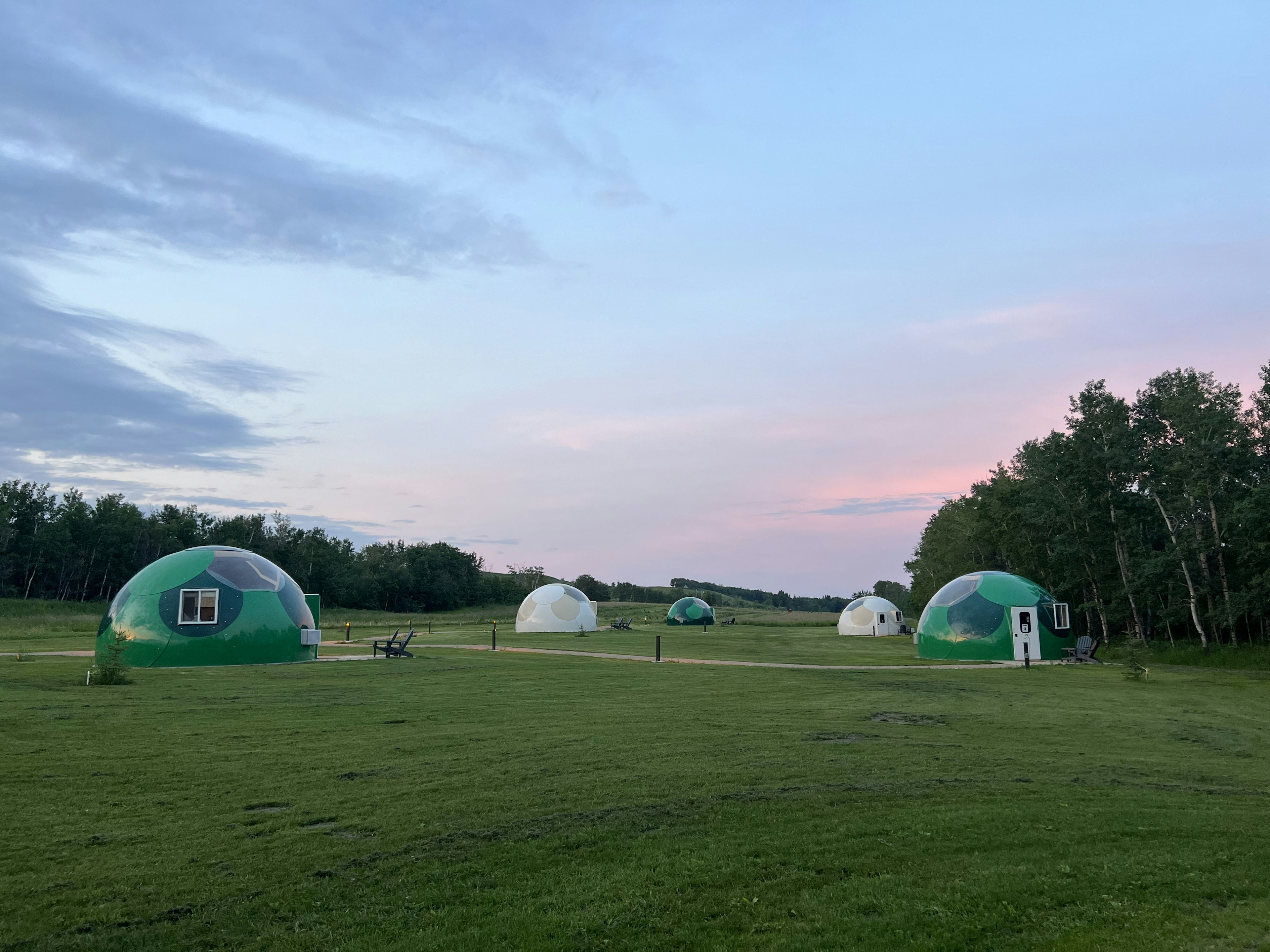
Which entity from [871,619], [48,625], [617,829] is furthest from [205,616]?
[871,619]

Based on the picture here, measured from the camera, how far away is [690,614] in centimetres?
7025

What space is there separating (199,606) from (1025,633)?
30244mm

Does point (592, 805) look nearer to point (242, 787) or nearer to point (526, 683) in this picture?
point (242, 787)

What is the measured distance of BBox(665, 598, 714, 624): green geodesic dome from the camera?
2734 inches

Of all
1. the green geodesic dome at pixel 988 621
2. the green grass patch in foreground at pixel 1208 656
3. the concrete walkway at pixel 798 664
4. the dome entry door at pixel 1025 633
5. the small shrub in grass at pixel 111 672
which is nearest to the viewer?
the small shrub in grass at pixel 111 672

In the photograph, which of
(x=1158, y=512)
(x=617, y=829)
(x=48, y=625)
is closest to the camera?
(x=617, y=829)

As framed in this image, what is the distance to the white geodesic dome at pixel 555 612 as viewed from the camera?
2025 inches

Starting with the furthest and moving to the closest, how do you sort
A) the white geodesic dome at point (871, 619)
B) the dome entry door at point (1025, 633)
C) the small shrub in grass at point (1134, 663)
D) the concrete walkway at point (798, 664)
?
the white geodesic dome at point (871, 619) < the dome entry door at point (1025, 633) < the concrete walkway at point (798, 664) < the small shrub in grass at point (1134, 663)

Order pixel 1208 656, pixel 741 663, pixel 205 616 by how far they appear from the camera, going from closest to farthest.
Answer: pixel 205 616 → pixel 741 663 → pixel 1208 656

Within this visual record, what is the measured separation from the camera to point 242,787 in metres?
8.91

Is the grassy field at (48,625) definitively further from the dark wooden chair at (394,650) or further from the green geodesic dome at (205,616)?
the dark wooden chair at (394,650)

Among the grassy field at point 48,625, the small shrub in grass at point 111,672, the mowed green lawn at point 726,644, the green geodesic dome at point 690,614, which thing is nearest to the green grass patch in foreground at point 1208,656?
the mowed green lawn at point 726,644

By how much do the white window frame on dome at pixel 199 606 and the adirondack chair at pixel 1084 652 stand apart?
31.3 m

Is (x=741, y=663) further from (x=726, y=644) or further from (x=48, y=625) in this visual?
(x=48, y=625)
